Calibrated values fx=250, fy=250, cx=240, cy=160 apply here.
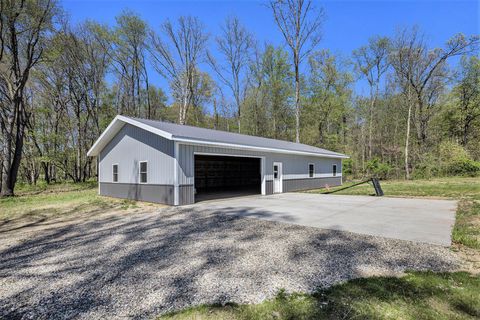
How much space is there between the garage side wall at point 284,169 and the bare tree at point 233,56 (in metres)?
10.5

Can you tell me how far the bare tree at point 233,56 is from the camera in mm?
26047

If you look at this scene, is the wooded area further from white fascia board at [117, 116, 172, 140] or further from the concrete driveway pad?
the concrete driveway pad

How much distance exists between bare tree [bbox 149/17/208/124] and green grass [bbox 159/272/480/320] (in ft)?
72.7

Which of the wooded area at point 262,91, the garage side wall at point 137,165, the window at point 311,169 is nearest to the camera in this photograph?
the garage side wall at point 137,165

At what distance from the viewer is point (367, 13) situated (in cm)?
1303

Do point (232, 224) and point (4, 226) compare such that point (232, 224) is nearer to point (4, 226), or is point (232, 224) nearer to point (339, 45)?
point (4, 226)

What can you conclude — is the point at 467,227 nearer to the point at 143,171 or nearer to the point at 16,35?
the point at 143,171

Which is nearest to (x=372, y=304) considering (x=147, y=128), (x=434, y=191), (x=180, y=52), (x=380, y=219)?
(x=380, y=219)

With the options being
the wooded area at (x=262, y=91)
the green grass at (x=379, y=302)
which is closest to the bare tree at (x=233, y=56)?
the wooded area at (x=262, y=91)

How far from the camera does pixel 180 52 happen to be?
79.4ft

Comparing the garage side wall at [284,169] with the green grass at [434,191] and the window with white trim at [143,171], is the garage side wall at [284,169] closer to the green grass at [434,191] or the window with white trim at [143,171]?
the green grass at [434,191]

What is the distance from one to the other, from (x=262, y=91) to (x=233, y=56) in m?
4.80

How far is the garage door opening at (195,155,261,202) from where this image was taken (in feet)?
56.7

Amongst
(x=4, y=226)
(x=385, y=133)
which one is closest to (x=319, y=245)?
(x=4, y=226)
